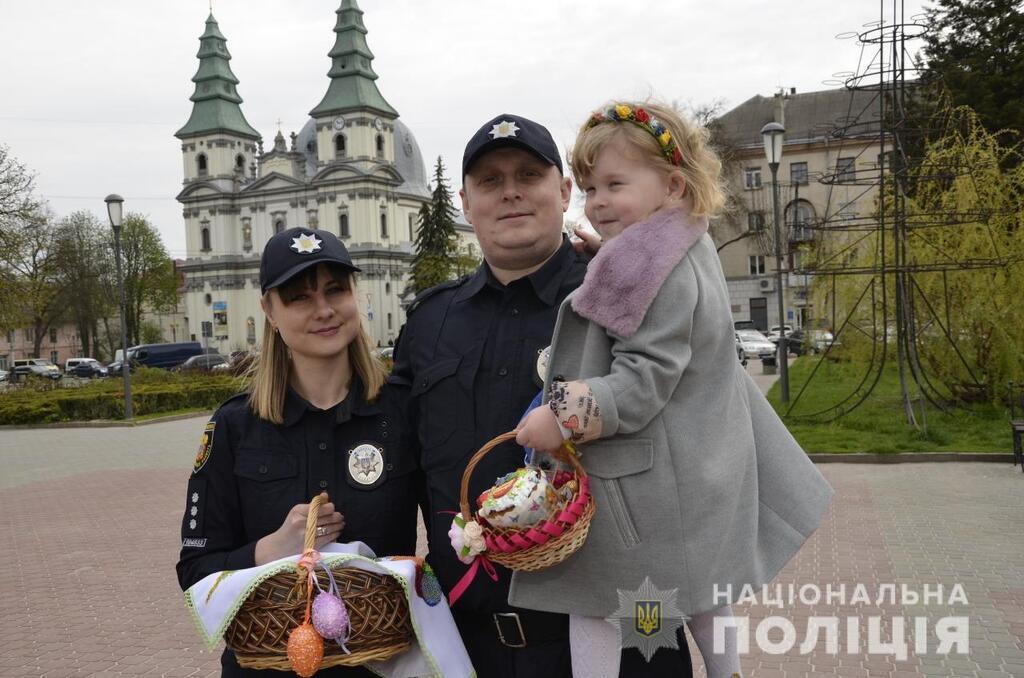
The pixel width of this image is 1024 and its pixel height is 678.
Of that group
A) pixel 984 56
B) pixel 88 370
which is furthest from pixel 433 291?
pixel 88 370

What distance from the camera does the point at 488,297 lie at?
3.04m

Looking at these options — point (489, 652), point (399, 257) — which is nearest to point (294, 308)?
point (489, 652)

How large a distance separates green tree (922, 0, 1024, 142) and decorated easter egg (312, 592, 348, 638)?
31359 mm

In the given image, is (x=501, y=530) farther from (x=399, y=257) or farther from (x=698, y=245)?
(x=399, y=257)

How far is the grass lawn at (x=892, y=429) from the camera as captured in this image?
13.6 metres

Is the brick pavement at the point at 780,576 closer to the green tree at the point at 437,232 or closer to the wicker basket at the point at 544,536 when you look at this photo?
the wicker basket at the point at 544,536

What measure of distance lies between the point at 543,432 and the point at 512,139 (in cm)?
97

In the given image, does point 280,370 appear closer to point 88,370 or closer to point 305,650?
point 305,650

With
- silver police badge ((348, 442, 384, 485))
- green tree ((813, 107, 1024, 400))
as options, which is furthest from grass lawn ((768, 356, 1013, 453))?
silver police badge ((348, 442, 384, 485))

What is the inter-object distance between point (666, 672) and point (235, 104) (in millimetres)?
97429

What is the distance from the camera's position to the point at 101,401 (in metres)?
27.2

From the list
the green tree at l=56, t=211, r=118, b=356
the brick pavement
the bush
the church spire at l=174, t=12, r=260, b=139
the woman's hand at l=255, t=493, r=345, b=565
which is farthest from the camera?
the church spire at l=174, t=12, r=260, b=139

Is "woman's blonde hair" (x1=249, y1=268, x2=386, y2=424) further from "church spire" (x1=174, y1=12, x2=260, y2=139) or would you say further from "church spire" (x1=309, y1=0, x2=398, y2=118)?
"church spire" (x1=174, y1=12, x2=260, y2=139)

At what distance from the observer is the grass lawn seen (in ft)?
44.8
